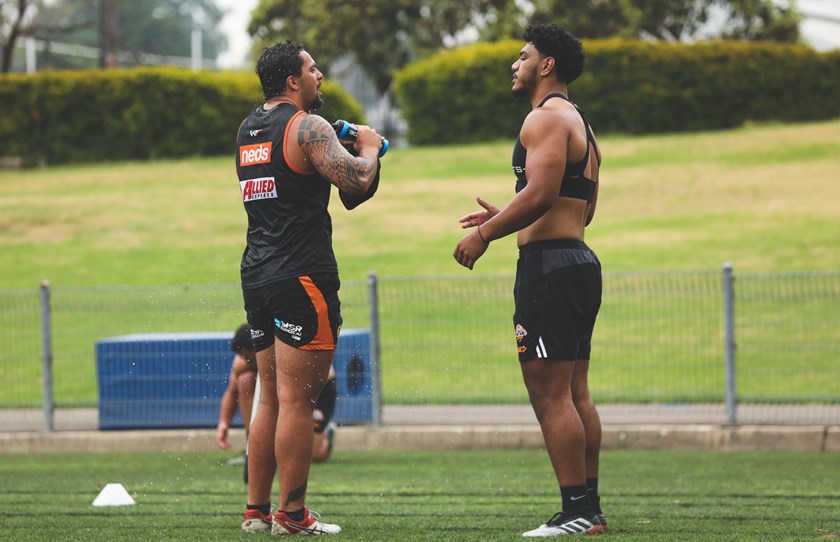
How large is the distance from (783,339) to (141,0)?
277ft

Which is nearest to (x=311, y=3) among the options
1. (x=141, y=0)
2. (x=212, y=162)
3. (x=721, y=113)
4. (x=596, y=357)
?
(x=212, y=162)

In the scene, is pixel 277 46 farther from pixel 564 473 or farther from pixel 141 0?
pixel 141 0

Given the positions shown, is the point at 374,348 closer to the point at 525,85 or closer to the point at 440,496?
the point at 440,496

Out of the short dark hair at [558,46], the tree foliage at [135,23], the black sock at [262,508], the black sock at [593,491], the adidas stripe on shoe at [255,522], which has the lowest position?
the adidas stripe on shoe at [255,522]

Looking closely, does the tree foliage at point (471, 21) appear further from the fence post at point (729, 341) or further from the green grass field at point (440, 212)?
the fence post at point (729, 341)

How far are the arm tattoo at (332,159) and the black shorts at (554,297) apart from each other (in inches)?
31.6

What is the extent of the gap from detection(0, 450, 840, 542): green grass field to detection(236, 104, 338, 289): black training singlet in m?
1.15

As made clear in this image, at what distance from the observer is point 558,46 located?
5.48 metres

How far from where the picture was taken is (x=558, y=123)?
527 cm

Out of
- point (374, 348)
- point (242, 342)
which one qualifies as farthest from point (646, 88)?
point (242, 342)

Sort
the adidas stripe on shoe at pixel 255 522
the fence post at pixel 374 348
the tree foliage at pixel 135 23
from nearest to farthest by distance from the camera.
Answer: the adidas stripe on shoe at pixel 255 522 → the fence post at pixel 374 348 → the tree foliage at pixel 135 23

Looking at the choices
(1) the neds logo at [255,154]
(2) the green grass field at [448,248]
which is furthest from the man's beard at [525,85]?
(2) the green grass field at [448,248]

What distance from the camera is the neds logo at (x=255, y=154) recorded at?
17.4 feet


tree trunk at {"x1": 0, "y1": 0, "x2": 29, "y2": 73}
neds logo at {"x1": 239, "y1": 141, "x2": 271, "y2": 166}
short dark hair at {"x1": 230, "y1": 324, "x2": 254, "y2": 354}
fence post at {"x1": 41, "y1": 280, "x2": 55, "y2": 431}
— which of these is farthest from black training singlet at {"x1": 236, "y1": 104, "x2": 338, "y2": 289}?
tree trunk at {"x1": 0, "y1": 0, "x2": 29, "y2": 73}
